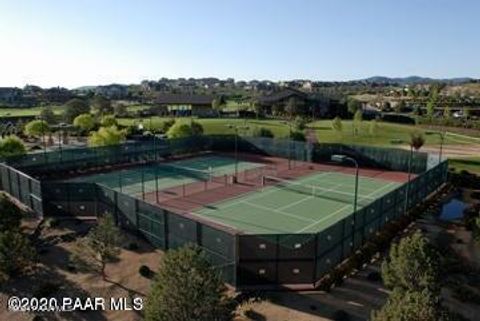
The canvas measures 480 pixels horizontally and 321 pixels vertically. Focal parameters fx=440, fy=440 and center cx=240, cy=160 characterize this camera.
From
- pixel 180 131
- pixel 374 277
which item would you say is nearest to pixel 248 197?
pixel 374 277

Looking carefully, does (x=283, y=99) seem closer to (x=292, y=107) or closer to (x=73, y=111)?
(x=292, y=107)

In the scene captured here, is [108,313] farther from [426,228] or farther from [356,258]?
[426,228]

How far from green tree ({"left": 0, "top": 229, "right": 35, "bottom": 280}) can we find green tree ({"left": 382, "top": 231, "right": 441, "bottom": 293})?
17255 millimetres

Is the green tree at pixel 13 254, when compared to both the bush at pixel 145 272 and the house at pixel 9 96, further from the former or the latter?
the house at pixel 9 96

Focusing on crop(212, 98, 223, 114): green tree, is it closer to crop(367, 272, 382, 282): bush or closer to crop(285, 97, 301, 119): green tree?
crop(285, 97, 301, 119): green tree

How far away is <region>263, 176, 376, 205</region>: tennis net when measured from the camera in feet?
116

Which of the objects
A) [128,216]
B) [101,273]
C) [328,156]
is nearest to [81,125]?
[328,156]

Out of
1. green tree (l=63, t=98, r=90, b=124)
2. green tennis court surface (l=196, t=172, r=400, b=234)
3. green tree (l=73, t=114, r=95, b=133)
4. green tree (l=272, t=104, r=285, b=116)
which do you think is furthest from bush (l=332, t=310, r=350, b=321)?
green tree (l=272, t=104, r=285, b=116)

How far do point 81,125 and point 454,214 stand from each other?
2258 inches

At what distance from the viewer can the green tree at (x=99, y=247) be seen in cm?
2123

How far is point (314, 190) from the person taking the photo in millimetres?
38375

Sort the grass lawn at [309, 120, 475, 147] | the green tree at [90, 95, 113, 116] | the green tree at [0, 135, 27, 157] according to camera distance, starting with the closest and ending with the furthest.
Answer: the green tree at [0, 135, 27, 157]
the grass lawn at [309, 120, 475, 147]
the green tree at [90, 95, 113, 116]

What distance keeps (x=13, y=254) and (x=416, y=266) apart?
18126 millimetres

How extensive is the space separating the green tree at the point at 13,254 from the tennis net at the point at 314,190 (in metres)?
22.4
